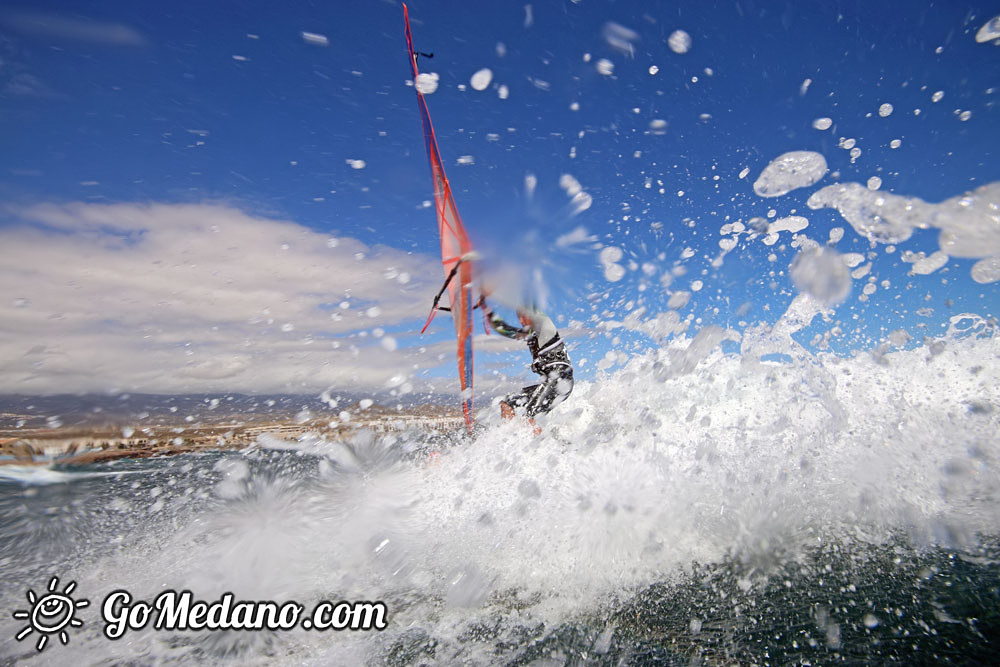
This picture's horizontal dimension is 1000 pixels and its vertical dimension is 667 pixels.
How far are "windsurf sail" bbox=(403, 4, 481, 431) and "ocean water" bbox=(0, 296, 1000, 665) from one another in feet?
6.96

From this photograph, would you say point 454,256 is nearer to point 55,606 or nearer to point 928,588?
point 55,606

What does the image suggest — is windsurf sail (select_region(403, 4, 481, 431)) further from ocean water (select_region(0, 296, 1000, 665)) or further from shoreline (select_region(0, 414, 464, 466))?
ocean water (select_region(0, 296, 1000, 665))

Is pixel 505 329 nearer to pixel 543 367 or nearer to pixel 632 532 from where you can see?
pixel 543 367

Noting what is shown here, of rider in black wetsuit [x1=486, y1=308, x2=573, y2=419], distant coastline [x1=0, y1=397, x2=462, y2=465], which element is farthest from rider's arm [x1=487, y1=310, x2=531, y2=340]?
→ distant coastline [x1=0, y1=397, x2=462, y2=465]

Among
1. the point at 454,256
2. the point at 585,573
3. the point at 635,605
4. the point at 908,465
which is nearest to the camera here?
the point at 635,605

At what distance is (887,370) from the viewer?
5.21 m

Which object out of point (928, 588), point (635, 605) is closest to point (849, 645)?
point (928, 588)

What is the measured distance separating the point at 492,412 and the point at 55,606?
4.63 meters

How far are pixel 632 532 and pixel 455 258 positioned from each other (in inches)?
245

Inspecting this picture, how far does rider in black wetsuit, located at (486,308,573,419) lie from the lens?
6.30 meters

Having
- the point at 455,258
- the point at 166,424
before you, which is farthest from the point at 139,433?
the point at 455,258

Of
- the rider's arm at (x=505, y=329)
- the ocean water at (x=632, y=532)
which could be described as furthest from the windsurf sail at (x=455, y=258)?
the ocean water at (x=632, y=532)

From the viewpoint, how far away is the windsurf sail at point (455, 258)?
781cm

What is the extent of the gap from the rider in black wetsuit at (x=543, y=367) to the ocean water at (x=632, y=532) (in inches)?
14.1
